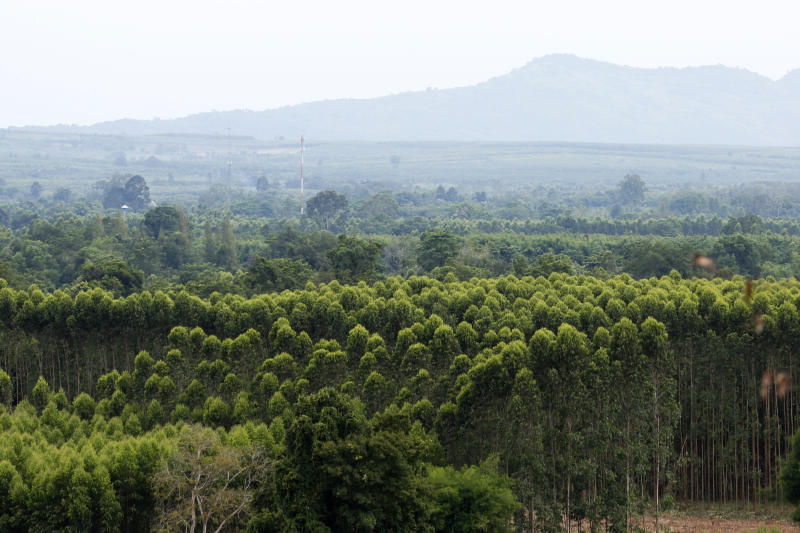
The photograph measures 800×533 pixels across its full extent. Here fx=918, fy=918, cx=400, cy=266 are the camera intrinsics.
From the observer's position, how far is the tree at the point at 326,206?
10794cm

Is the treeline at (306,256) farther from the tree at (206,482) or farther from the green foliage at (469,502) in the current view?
the green foliage at (469,502)

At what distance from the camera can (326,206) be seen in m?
108

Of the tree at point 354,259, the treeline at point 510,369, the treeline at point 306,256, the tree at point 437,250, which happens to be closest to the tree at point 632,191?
the treeline at point 306,256

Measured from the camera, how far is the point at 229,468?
74.8ft

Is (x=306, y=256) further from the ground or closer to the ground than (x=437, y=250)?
closer to the ground

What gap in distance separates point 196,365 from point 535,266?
985 inches

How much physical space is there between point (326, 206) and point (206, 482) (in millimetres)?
87044

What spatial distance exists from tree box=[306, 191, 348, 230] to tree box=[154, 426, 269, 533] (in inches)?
3316

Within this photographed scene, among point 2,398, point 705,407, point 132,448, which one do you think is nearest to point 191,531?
point 132,448

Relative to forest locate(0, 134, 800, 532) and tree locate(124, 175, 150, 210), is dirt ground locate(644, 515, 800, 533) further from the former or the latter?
tree locate(124, 175, 150, 210)

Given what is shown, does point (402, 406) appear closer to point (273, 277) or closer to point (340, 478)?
point (340, 478)

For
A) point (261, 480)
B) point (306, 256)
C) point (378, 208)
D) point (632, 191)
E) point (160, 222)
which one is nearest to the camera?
point (261, 480)

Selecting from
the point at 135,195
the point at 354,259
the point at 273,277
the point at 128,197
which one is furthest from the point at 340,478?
the point at 135,195

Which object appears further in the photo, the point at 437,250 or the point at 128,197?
the point at 128,197
